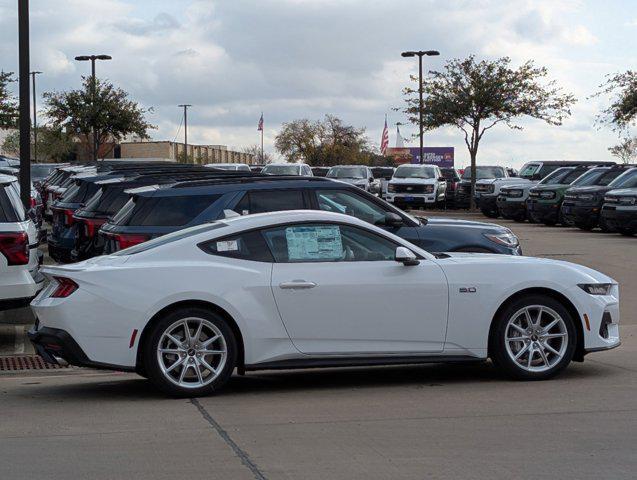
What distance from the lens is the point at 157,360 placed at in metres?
8.50

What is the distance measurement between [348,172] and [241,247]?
3627cm

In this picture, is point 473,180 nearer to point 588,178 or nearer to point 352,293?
point 588,178

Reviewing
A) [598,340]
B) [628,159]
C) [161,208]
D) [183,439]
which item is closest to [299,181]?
[161,208]

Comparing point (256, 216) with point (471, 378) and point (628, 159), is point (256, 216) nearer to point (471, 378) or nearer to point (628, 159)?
point (471, 378)

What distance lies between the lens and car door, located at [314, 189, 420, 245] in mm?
12453

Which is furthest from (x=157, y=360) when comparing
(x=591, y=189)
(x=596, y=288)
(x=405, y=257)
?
(x=591, y=189)

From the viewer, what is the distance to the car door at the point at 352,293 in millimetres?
8750

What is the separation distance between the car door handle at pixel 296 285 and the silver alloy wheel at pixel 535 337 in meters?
1.70

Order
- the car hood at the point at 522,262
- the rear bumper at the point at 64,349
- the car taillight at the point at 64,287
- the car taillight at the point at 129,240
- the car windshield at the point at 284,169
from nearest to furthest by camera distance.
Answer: the rear bumper at the point at 64,349 < the car taillight at the point at 64,287 < the car hood at the point at 522,262 < the car taillight at the point at 129,240 < the car windshield at the point at 284,169

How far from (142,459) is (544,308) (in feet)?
12.8

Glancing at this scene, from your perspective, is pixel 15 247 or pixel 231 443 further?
pixel 15 247

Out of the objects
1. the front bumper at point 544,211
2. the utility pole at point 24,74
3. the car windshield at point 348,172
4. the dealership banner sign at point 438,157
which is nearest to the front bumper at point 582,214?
the front bumper at point 544,211

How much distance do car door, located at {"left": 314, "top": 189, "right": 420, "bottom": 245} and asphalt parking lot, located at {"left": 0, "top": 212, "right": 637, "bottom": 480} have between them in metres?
2.63

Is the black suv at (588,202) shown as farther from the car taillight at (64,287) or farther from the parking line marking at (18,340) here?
the car taillight at (64,287)
